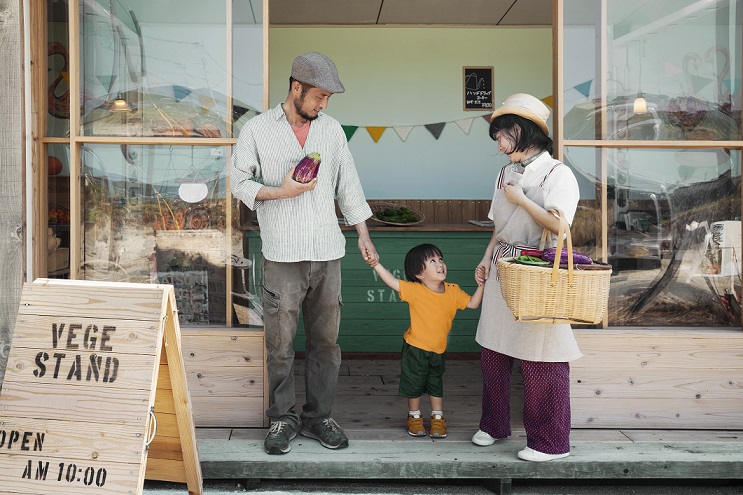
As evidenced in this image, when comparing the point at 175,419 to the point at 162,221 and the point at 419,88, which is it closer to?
the point at 162,221

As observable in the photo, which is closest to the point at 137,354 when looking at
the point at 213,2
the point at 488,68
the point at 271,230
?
the point at 271,230

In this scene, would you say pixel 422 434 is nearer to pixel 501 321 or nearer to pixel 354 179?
pixel 501 321

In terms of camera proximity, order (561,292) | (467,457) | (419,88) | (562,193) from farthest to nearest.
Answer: (419,88) → (467,457) → (562,193) → (561,292)

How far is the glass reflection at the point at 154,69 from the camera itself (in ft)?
11.1

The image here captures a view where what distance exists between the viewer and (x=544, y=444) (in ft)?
9.83

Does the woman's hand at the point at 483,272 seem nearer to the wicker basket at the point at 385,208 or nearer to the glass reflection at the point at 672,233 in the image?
the glass reflection at the point at 672,233

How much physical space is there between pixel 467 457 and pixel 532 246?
35.4 inches

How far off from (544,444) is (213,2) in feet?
7.88

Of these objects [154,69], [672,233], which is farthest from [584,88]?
[154,69]

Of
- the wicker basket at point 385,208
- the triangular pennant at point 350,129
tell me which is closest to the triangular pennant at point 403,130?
the triangular pennant at point 350,129

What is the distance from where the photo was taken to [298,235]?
121 inches

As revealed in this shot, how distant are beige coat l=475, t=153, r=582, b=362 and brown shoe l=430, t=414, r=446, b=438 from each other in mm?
443

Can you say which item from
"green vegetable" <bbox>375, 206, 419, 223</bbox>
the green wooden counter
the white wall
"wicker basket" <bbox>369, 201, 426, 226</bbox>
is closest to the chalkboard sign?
the white wall

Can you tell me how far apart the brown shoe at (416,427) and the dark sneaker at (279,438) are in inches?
20.6
